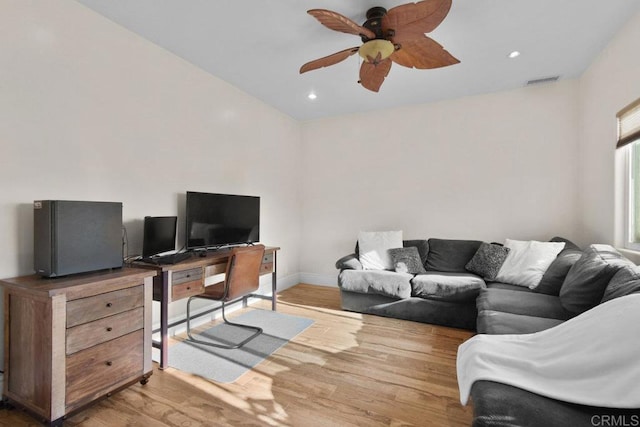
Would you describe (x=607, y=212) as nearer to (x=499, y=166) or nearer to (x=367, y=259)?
(x=499, y=166)

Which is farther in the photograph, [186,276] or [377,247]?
[377,247]

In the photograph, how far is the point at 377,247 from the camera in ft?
12.2

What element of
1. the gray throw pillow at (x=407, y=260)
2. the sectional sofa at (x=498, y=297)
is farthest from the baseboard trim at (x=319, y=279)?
the gray throw pillow at (x=407, y=260)

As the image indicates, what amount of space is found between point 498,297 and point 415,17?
86.3 inches

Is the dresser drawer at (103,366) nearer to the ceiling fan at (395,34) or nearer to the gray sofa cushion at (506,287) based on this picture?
the ceiling fan at (395,34)

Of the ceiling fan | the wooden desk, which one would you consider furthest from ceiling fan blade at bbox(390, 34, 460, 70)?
the wooden desk

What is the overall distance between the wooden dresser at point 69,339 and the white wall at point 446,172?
3.04 m

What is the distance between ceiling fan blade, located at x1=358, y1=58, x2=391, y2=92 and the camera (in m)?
2.24

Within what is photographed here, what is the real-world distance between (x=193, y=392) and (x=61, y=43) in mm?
2574

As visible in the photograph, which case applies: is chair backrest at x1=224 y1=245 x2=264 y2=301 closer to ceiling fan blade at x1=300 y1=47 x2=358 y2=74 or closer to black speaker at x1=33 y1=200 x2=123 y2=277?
black speaker at x1=33 y1=200 x2=123 y2=277

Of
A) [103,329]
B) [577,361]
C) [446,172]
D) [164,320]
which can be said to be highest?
[446,172]

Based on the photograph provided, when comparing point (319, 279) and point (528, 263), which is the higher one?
point (528, 263)

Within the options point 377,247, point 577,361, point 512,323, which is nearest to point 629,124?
point 512,323

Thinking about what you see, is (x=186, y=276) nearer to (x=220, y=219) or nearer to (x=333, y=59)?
(x=220, y=219)
